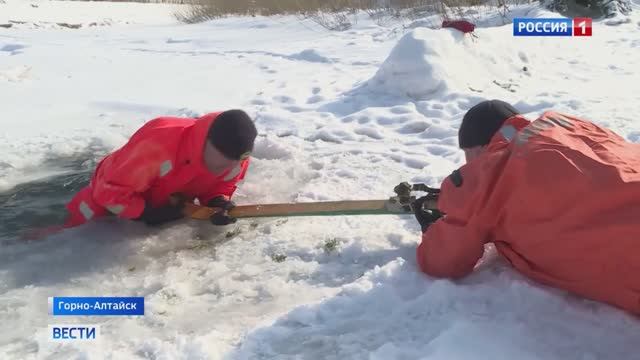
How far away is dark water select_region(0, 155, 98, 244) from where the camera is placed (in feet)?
11.4

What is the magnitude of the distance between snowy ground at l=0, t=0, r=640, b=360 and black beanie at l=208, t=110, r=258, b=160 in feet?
1.62

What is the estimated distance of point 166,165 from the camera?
3068 mm

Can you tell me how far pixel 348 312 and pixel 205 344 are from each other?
55 centimetres

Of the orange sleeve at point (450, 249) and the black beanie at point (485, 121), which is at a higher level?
the black beanie at point (485, 121)

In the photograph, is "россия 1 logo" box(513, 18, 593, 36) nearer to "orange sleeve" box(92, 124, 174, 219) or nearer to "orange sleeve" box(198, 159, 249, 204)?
"orange sleeve" box(198, 159, 249, 204)

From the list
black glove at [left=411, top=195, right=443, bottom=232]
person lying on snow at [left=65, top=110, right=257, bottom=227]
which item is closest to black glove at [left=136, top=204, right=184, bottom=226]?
person lying on snow at [left=65, top=110, right=257, bottom=227]

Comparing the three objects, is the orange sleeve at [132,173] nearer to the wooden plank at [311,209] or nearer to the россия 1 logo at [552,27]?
the wooden plank at [311,209]

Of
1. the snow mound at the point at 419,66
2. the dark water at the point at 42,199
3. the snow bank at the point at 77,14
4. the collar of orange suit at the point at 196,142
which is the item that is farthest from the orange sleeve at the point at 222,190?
the snow bank at the point at 77,14

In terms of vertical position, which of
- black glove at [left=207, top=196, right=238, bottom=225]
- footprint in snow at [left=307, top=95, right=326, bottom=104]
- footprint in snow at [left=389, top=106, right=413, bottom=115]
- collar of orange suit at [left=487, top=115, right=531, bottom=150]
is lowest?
black glove at [left=207, top=196, right=238, bottom=225]

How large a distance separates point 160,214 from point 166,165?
0.33 m

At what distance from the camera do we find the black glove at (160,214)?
3238mm

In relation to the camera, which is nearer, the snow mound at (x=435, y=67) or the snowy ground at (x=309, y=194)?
the snowy ground at (x=309, y=194)

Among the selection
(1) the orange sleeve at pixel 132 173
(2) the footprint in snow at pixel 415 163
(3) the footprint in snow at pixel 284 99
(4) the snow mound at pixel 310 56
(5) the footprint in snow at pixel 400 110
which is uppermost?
(4) the snow mound at pixel 310 56

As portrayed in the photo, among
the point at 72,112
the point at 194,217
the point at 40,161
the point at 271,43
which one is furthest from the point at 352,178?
the point at 271,43
